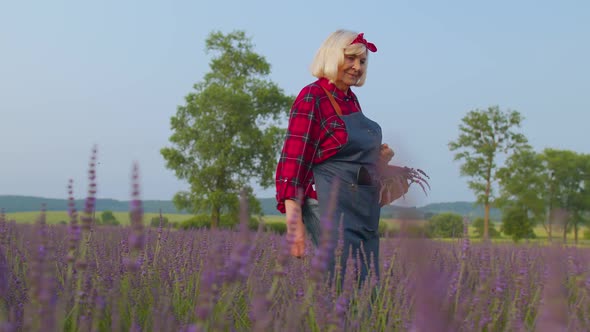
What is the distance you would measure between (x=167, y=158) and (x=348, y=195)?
22.9 meters

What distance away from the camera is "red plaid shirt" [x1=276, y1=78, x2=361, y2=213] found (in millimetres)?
3338

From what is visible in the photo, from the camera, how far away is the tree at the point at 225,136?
965 inches

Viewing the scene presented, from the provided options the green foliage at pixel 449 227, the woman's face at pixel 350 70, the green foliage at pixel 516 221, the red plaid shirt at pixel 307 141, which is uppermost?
the woman's face at pixel 350 70

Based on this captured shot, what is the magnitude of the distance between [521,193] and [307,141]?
120 ft

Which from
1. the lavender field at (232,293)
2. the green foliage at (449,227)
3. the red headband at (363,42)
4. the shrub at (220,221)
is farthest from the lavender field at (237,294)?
the shrub at (220,221)

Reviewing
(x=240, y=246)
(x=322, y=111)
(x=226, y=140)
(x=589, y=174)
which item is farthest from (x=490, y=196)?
(x=240, y=246)

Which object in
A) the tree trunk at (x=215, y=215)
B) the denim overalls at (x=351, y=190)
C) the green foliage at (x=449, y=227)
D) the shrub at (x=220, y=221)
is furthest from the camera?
the shrub at (x=220, y=221)

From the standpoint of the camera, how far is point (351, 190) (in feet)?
10.9

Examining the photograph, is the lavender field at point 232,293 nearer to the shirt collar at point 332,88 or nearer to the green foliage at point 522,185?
the shirt collar at point 332,88

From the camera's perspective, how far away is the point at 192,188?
24844 mm

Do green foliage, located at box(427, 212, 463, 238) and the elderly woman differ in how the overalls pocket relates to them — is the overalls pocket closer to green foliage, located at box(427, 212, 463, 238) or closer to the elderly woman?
the elderly woman

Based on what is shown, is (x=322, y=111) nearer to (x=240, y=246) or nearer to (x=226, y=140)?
(x=240, y=246)

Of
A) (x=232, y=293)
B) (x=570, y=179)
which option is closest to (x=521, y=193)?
(x=570, y=179)

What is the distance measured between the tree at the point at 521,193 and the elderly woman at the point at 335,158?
3399cm
